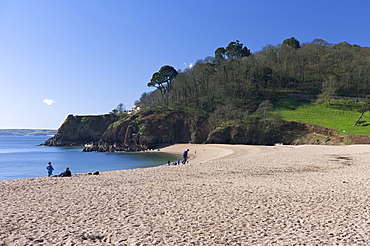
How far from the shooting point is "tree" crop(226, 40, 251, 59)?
102750mm

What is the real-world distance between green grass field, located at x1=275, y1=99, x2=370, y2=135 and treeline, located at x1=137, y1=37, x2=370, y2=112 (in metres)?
4.95

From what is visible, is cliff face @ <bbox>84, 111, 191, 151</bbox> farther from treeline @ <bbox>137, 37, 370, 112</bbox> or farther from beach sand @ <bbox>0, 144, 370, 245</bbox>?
beach sand @ <bbox>0, 144, 370, 245</bbox>

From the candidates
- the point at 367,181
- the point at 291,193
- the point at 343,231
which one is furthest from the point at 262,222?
the point at 367,181

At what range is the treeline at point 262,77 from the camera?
84562mm

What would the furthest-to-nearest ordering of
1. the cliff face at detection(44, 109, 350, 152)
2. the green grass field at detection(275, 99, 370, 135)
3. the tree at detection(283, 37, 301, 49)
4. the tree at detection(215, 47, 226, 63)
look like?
the tree at detection(283, 37, 301, 49) < the tree at detection(215, 47, 226, 63) < the cliff face at detection(44, 109, 350, 152) < the green grass field at detection(275, 99, 370, 135)

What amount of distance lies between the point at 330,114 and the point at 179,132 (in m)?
45.4

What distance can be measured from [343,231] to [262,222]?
233cm

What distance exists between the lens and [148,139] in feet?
253

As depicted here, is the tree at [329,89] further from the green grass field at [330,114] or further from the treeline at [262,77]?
the green grass field at [330,114]

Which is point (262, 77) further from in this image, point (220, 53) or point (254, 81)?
point (220, 53)

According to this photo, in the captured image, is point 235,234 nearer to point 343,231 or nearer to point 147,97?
point 343,231

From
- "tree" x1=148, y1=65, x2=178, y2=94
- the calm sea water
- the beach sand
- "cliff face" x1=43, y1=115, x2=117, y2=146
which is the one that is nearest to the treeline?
"tree" x1=148, y1=65, x2=178, y2=94

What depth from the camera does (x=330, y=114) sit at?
70.5m

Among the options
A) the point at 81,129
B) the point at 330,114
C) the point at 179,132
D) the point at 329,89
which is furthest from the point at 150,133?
the point at 329,89
